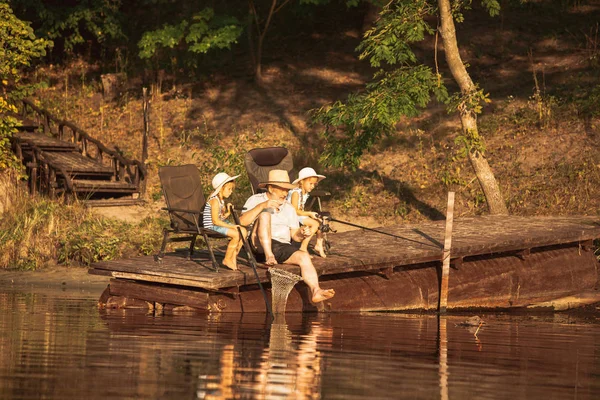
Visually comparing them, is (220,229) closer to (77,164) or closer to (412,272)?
(412,272)

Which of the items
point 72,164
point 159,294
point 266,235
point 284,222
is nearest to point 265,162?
point 284,222

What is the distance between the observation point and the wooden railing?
2500cm

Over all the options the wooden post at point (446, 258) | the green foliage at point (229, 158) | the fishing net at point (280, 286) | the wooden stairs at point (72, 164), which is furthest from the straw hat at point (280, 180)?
the wooden stairs at point (72, 164)

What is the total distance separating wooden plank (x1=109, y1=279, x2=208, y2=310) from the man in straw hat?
89 cm

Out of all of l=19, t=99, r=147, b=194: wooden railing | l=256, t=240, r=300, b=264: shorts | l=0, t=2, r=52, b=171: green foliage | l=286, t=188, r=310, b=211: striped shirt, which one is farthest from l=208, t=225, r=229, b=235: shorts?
l=19, t=99, r=147, b=194: wooden railing

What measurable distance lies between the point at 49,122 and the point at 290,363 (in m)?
17.1

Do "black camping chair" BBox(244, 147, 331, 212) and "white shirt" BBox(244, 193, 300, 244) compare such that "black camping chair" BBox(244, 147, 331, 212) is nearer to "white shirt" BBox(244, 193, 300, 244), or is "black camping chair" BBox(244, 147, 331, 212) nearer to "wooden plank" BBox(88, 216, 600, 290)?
"wooden plank" BBox(88, 216, 600, 290)

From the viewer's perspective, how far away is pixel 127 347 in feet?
38.4

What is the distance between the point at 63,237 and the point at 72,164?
3.58 metres

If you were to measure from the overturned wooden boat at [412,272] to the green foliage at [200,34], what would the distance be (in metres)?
9.49

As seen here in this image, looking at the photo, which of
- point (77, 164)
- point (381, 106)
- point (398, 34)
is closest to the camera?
point (381, 106)

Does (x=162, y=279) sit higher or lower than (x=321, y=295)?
higher

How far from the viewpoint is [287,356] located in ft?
37.1

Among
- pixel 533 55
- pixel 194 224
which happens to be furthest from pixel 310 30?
pixel 194 224
